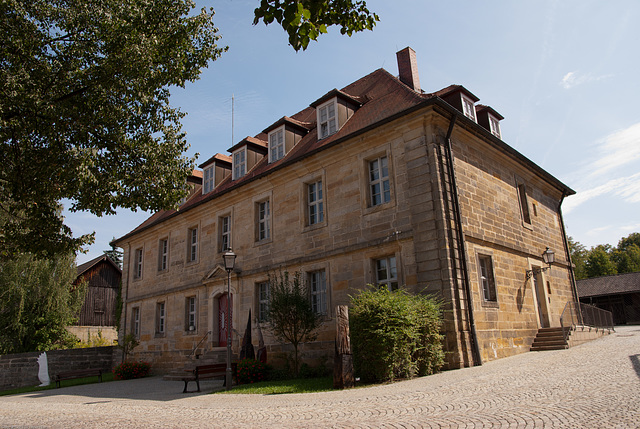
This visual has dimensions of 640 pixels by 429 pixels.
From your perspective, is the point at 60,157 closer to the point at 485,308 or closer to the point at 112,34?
the point at 112,34

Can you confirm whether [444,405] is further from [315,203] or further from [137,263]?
[137,263]

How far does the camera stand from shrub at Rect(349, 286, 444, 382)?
33.1ft

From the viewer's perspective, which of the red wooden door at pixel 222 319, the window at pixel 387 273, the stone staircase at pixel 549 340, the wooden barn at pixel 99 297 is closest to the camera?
the window at pixel 387 273

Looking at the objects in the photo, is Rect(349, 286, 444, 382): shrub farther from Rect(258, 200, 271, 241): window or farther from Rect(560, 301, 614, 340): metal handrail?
Rect(560, 301, 614, 340): metal handrail

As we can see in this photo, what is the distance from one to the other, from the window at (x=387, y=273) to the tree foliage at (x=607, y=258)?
148 ft

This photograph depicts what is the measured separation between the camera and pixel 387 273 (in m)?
13.2

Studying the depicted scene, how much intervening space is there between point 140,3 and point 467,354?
1056 centimetres

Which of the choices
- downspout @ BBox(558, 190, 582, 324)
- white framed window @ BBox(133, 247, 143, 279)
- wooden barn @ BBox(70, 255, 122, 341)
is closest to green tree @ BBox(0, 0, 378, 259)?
white framed window @ BBox(133, 247, 143, 279)

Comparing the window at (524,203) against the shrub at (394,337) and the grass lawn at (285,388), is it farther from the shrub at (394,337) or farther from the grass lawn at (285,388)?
the grass lawn at (285,388)

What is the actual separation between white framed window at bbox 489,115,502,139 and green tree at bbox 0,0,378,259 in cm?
1029

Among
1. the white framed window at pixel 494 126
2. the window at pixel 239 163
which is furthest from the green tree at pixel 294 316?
the white framed window at pixel 494 126

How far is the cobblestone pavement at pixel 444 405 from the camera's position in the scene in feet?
18.6

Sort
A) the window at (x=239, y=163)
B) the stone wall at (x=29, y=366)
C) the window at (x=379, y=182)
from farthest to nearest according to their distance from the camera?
the stone wall at (x=29, y=366)
the window at (x=239, y=163)
the window at (x=379, y=182)

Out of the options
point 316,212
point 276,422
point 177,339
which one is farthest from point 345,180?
point 177,339
